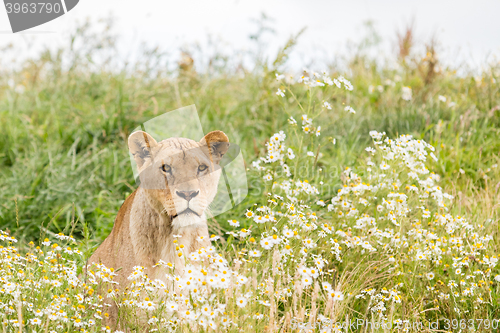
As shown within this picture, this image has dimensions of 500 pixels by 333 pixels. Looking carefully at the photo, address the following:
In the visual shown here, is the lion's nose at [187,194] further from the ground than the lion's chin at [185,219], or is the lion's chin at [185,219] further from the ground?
the lion's nose at [187,194]

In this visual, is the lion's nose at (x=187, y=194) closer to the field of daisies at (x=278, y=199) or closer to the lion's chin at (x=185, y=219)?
the lion's chin at (x=185, y=219)

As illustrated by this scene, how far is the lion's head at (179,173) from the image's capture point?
302cm

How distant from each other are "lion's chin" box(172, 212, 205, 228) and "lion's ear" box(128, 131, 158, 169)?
49cm

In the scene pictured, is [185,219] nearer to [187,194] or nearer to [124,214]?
[187,194]

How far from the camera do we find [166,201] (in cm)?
305

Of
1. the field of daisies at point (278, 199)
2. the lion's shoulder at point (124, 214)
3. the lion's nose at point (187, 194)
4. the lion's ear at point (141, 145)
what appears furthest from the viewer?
the lion's shoulder at point (124, 214)

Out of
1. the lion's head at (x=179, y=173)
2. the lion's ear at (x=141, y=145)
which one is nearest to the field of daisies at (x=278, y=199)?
the lion's head at (x=179, y=173)

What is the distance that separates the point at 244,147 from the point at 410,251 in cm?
285

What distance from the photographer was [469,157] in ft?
18.9

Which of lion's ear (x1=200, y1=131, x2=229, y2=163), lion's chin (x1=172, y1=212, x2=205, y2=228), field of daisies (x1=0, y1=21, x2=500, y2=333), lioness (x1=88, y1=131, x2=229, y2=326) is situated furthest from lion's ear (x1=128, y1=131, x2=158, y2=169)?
field of daisies (x1=0, y1=21, x2=500, y2=333)

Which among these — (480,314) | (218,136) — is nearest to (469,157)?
(480,314)

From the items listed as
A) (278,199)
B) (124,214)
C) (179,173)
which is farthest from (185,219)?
(278,199)

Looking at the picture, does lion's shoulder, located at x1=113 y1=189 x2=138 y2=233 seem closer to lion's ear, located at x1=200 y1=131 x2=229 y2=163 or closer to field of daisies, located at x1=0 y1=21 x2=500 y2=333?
field of daisies, located at x1=0 y1=21 x2=500 y2=333

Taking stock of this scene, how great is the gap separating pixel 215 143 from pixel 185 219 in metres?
0.60
